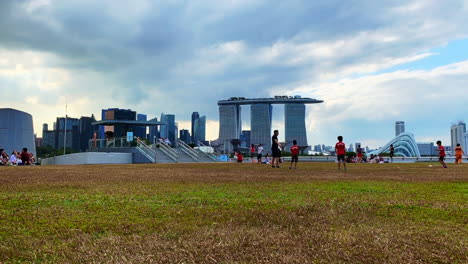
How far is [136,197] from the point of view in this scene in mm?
6238

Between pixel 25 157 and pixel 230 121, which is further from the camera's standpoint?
pixel 230 121

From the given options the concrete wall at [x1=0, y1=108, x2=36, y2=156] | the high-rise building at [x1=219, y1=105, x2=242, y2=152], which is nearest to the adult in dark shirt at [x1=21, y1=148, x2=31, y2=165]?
the concrete wall at [x1=0, y1=108, x2=36, y2=156]

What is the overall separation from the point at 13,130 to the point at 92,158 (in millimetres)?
8312

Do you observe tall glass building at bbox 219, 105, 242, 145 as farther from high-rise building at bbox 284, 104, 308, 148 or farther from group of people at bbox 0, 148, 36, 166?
group of people at bbox 0, 148, 36, 166

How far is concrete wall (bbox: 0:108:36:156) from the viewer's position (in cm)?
3622

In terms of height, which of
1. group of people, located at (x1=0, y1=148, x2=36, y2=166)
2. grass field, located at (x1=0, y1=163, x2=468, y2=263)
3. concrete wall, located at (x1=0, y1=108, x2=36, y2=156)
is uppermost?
concrete wall, located at (x1=0, y1=108, x2=36, y2=156)

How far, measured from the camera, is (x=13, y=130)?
3659 centimetres

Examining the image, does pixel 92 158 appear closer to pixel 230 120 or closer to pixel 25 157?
pixel 25 157

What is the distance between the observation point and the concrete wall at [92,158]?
37.7m

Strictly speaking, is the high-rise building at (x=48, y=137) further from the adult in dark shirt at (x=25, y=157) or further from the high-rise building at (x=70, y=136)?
the adult in dark shirt at (x=25, y=157)

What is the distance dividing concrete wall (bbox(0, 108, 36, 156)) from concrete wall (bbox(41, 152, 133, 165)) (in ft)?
11.7

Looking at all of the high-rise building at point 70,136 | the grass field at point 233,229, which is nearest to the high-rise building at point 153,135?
the grass field at point 233,229

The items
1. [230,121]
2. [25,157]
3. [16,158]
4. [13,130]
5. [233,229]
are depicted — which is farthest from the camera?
[230,121]

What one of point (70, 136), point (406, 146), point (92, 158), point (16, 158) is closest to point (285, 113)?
point (406, 146)
